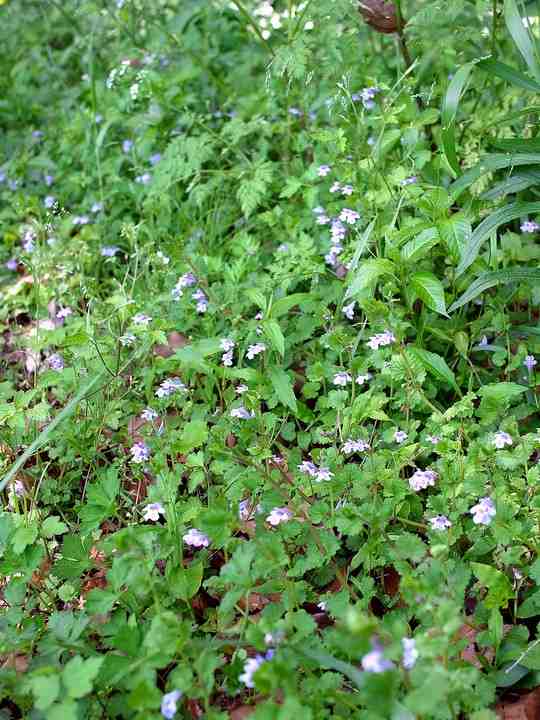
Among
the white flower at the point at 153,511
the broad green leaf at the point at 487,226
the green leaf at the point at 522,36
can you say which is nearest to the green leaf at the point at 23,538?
the white flower at the point at 153,511

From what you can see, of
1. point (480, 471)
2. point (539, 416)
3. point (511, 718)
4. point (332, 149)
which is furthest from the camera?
point (332, 149)

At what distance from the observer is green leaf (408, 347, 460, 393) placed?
2191mm

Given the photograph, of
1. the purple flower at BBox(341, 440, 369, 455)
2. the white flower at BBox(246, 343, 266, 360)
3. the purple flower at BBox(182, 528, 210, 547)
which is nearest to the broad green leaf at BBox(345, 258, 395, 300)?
the white flower at BBox(246, 343, 266, 360)

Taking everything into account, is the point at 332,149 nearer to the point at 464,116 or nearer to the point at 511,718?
the point at 464,116

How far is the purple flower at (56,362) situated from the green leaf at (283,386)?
65cm

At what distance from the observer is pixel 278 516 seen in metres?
1.83

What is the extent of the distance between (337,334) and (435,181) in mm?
717

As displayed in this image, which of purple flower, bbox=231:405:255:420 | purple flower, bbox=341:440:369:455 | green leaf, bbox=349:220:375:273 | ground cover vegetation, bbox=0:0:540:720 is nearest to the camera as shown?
ground cover vegetation, bbox=0:0:540:720

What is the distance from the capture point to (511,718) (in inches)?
64.6

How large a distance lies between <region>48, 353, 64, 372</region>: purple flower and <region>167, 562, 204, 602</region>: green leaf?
91 cm

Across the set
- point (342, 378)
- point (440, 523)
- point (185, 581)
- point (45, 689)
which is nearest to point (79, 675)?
point (45, 689)

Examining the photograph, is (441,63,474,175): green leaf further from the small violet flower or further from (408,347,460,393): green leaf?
the small violet flower

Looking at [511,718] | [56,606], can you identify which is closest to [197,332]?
[56,606]

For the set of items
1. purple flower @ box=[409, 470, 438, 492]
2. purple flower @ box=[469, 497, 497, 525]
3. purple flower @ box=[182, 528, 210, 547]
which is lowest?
purple flower @ box=[409, 470, 438, 492]
